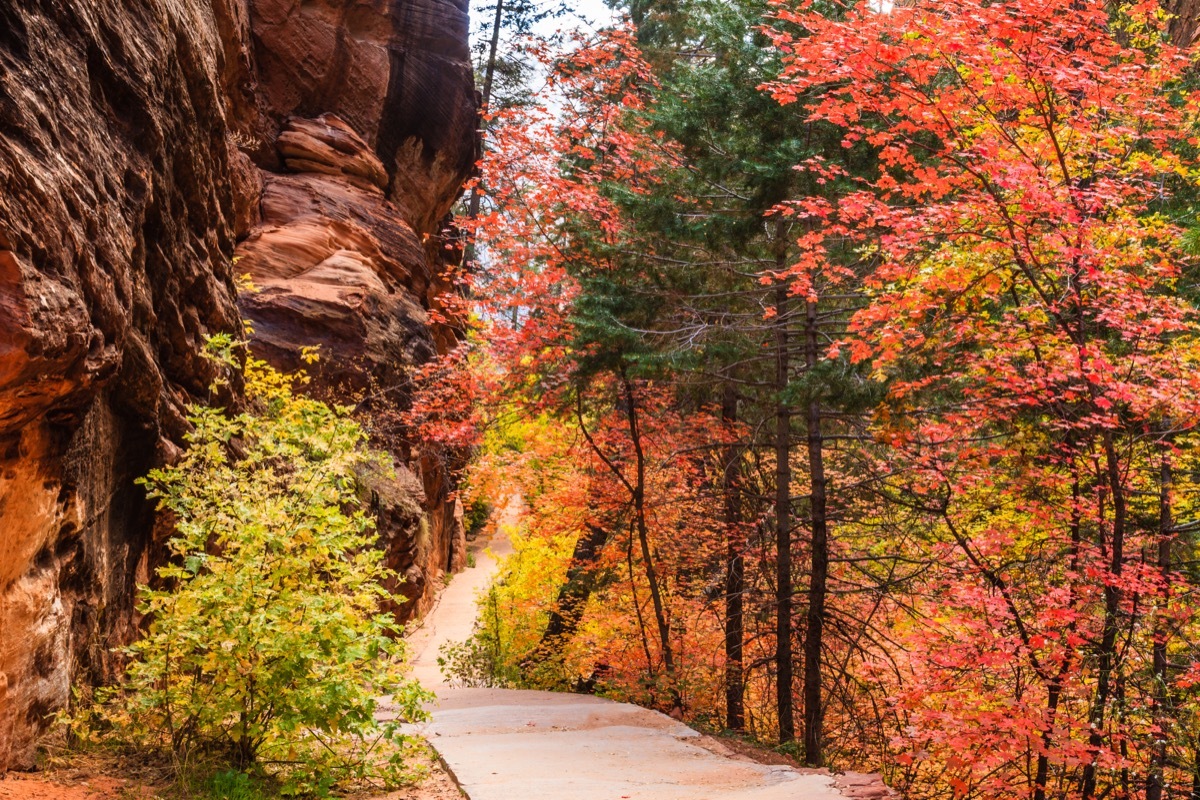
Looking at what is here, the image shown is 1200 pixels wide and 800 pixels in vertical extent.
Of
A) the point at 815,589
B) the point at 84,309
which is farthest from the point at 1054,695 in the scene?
the point at 84,309

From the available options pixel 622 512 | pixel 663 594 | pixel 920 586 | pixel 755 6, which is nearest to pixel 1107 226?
pixel 755 6

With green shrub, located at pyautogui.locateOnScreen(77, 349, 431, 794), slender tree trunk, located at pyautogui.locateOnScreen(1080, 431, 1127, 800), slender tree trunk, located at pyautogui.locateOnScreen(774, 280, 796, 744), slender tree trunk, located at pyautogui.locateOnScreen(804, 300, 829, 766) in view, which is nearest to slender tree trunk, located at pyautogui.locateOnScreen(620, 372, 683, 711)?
slender tree trunk, located at pyautogui.locateOnScreen(774, 280, 796, 744)

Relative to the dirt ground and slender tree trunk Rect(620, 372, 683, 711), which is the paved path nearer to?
slender tree trunk Rect(620, 372, 683, 711)

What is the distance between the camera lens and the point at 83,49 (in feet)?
17.1

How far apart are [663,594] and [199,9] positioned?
9.98 meters

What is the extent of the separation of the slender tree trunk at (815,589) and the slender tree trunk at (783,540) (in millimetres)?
259

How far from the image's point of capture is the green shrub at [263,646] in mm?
5164

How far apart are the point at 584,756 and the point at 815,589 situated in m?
3.72

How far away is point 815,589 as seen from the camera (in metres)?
10.2

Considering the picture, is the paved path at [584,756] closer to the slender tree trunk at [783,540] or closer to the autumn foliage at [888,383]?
the autumn foliage at [888,383]

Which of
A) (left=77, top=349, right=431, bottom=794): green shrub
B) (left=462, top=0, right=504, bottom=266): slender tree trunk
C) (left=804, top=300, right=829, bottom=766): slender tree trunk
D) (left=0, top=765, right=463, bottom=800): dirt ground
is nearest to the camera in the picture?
(left=0, top=765, right=463, bottom=800): dirt ground

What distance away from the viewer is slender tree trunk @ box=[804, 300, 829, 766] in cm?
988

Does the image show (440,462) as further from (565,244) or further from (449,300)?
(565,244)

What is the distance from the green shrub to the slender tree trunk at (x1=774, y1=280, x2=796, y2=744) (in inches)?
227
